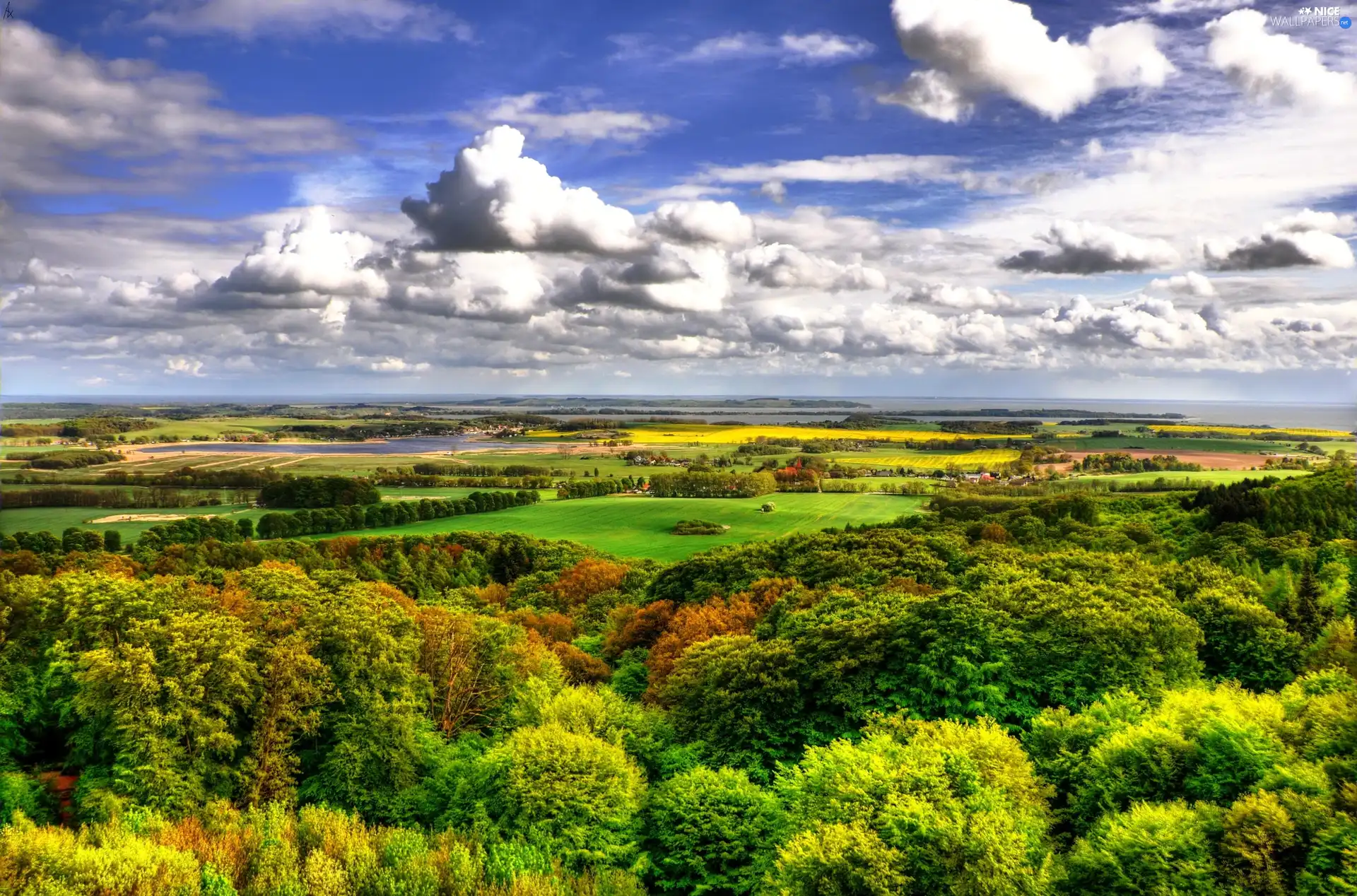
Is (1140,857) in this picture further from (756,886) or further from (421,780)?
(421,780)

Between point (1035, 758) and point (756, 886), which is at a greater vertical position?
point (1035, 758)

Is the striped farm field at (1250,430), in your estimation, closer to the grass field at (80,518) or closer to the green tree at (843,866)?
the green tree at (843,866)

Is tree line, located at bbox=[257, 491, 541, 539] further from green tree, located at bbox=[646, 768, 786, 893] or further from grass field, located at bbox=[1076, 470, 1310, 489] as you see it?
green tree, located at bbox=[646, 768, 786, 893]

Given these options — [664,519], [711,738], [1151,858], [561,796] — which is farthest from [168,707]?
[664,519]

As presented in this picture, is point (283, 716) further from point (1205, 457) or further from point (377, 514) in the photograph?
point (1205, 457)

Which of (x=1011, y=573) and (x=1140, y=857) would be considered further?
(x=1011, y=573)

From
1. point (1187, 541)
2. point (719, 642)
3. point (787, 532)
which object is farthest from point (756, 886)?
point (787, 532)

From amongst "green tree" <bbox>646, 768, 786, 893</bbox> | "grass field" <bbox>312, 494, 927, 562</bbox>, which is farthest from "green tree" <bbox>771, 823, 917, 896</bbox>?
"grass field" <bbox>312, 494, 927, 562</bbox>
